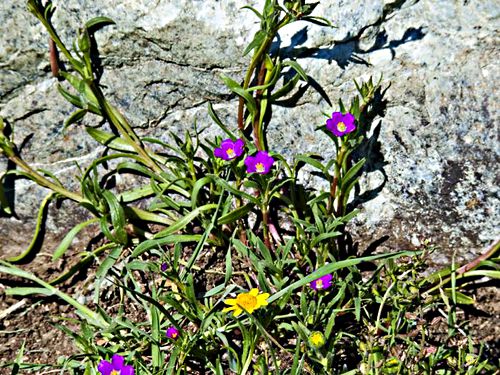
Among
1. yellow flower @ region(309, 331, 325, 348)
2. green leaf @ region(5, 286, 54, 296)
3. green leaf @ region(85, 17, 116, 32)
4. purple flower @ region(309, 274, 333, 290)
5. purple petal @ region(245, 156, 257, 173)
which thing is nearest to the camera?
yellow flower @ region(309, 331, 325, 348)

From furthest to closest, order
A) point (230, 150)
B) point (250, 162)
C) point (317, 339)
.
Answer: point (230, 150)
point (250, 162)
point (317, 339)

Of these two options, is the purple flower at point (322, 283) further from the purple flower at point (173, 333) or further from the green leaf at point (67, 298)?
the green leaf at point (67, 298)

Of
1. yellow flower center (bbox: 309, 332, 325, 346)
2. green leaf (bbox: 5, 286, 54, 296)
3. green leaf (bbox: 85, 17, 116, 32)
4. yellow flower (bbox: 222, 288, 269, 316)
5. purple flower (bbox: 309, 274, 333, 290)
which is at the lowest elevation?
yellow flower center (bbox: 309, 332, 325, 346)

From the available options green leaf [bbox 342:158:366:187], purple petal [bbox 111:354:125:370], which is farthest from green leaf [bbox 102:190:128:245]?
green leaf [bbox 342:158:366:187]

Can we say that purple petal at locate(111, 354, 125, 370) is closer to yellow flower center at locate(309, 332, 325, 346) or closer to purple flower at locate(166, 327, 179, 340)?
purple flower at locate(166, 327, 179, 340)

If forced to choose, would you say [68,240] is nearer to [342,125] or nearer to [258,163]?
[258,163]

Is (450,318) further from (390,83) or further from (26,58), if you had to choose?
(26,58)

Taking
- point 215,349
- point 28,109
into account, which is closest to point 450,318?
point 215,349

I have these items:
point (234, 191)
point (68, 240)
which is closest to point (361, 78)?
point (234, 191)
